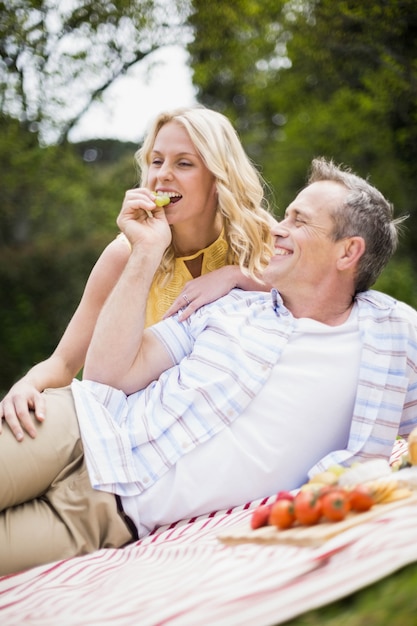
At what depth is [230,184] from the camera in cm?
405

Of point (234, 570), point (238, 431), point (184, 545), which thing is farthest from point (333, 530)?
point (238, 431)

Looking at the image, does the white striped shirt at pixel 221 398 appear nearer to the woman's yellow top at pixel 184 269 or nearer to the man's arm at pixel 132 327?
the man's arm at pixel 132 327

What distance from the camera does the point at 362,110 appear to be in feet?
61.1

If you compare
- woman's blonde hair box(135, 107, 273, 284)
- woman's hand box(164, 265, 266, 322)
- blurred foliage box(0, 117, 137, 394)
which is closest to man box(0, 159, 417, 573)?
woman's hand box(164, 265, 266, 322)

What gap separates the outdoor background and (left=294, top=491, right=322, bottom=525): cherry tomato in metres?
10.2

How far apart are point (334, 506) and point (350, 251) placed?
138cm

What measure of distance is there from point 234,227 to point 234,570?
7.15 ft

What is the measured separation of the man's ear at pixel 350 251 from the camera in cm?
343

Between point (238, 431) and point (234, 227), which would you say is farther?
point (234, 227)

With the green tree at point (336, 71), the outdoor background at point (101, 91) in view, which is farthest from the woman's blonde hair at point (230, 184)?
the green tree at point (336, 71)

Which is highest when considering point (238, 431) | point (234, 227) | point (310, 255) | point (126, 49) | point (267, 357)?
point (126, 49)

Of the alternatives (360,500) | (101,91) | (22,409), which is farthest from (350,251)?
(101,91)

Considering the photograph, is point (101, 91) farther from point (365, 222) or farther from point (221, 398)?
point (221, 398)

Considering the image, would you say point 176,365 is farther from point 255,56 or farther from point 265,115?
point 265,115
